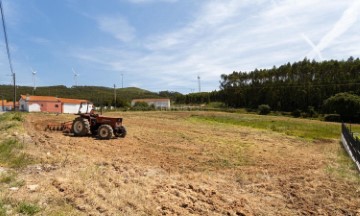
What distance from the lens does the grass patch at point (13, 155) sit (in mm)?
12246

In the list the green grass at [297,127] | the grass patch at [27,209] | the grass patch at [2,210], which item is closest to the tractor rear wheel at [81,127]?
the grass patch at [27,209]

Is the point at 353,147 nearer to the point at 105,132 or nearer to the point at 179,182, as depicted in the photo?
the point at 179,182

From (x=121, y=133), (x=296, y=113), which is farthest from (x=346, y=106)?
(x=121, y=133)

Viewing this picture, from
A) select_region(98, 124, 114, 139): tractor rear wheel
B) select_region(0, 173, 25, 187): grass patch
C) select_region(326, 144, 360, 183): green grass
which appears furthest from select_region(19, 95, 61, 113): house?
select_region(0, 173, 25, 187): grass patch

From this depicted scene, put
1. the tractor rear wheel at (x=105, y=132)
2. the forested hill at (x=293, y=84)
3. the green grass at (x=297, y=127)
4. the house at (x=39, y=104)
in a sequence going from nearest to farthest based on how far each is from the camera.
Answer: the tractor rear wheel at (x=105, y=132) → the green grass at (x=297, y=127) → the house at (x=39, y=104) → the forested hill at (x=293, y=84)

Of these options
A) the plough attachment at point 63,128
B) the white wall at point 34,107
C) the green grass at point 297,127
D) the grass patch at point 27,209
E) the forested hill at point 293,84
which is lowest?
the green grass at point 297,127

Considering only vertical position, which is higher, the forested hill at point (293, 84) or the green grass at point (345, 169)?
the forested hill at point (293, 84)

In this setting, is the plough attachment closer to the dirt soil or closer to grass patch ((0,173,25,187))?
the dirt soil

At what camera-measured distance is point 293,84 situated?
90.1 m

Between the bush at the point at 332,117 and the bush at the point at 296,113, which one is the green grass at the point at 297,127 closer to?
the bush at the point at 332,117

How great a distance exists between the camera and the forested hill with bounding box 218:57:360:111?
8188 centimetres

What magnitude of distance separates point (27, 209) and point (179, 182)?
4927 millimetres

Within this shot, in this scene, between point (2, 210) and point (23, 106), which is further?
point (23, 106)

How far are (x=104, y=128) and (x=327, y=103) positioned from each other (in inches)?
2404
